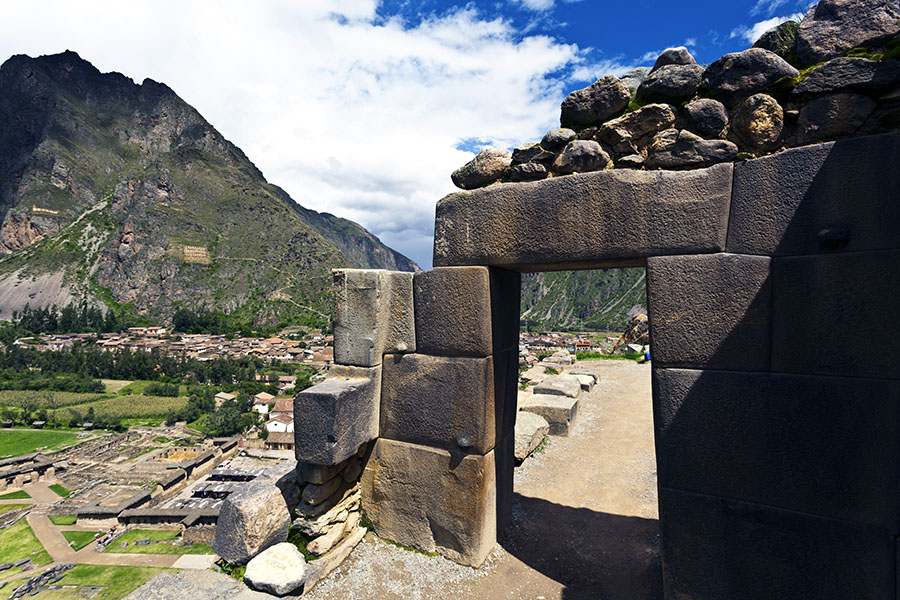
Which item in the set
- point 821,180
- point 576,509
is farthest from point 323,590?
point 821,180

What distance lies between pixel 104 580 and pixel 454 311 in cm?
2752

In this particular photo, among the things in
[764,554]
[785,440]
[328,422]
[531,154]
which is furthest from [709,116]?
[328,422]

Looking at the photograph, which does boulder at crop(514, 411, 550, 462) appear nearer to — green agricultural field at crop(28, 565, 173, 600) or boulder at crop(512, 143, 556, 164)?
boulder at crop(512, 143, 556, 164)

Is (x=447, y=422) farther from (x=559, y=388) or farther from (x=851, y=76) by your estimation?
(x=559, y=388)

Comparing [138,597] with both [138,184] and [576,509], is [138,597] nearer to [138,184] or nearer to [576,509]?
[576,509]

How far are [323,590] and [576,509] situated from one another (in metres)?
2.93

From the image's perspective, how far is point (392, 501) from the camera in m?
3.94

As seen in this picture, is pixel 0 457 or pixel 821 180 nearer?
pixel 821 180

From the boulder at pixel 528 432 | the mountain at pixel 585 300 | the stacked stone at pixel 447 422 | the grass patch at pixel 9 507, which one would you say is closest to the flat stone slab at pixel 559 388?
the boulder at pixel 528 432

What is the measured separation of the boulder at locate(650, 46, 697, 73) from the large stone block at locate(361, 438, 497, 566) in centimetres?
349

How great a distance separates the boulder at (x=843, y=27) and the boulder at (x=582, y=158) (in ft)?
4.46

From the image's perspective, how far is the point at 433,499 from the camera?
3.75 m

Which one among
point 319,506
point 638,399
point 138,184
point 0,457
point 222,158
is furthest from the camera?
point 222,158

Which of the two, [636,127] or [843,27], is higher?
[843,27]
